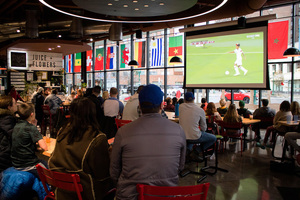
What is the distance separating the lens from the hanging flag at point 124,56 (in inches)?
534

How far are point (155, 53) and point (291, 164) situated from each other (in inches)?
338

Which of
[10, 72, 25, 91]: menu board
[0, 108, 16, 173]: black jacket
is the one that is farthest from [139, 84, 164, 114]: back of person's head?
[10, 72, 25, 91]: menu board

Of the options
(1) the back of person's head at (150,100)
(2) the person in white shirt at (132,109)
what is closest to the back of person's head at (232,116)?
(2) the person in white shirt at (132,109)

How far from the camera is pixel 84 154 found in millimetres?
2010

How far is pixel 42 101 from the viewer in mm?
8367

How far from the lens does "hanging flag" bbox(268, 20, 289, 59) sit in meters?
8.65

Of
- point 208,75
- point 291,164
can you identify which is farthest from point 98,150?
point 208,75

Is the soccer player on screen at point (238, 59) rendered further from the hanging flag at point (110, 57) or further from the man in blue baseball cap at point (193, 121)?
the hanging flag at point (110, 57)

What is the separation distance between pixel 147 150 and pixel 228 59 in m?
6.48

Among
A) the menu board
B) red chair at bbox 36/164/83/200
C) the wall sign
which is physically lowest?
red chair at bbox 36/164/83/200

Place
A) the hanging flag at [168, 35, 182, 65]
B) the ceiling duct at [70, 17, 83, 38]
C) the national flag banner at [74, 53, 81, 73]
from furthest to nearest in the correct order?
the national flag banner at [74, 53, 81, 73] → the hanging flag at [168, 35, 182, 65] → the ceiling duct at [70, 17, 83, 38]

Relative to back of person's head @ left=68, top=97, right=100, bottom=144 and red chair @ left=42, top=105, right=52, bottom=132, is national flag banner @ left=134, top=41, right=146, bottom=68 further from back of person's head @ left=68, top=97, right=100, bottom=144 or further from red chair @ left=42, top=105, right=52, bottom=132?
back of person's head @ left=68, top=97, right=100, bottom=144

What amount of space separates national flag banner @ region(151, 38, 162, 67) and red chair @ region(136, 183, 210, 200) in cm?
1064

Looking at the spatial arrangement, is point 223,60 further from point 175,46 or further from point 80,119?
point 80,119
